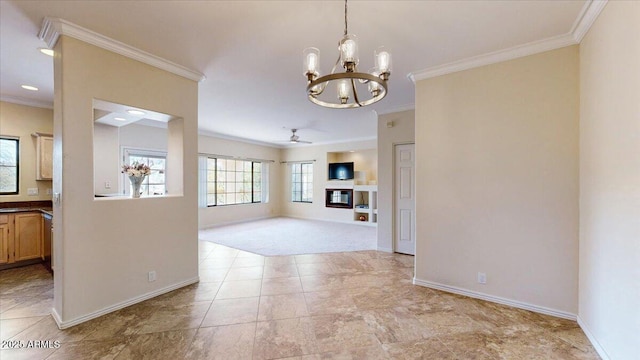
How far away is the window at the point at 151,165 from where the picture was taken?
574 cm

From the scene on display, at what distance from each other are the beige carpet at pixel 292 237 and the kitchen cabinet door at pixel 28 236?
2577 mm

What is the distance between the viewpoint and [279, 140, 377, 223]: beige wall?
8.33 meters

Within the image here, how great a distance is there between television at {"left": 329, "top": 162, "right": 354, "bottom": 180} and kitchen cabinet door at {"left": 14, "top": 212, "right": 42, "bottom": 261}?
6.68 m

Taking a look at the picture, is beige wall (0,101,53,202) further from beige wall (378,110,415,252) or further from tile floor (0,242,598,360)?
beige wall (378,110,415,252)

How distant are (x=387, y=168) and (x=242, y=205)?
522 centimetres

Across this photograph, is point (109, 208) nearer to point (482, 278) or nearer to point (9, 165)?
point (9, 165)

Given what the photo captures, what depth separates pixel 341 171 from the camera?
8.45 meters

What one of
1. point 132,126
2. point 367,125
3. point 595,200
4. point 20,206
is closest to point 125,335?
point 20,206

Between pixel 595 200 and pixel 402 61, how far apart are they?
2.19 m

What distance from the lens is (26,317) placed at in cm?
248

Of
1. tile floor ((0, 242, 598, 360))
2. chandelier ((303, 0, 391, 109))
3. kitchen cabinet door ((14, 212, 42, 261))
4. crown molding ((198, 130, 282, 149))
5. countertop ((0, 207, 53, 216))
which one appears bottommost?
tile floor ((0, 242, 598, 360))

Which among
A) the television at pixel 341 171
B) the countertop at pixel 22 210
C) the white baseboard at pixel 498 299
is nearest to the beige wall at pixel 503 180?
the white baseboard at pixel 498 299

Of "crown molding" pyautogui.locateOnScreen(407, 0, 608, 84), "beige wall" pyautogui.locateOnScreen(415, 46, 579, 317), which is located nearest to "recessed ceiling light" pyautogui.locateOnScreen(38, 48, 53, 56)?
"crown molding" pyautogui.locateOnScreen(407, 0, 608, 84)

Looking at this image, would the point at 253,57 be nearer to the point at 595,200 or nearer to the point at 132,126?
the point at 595,200
